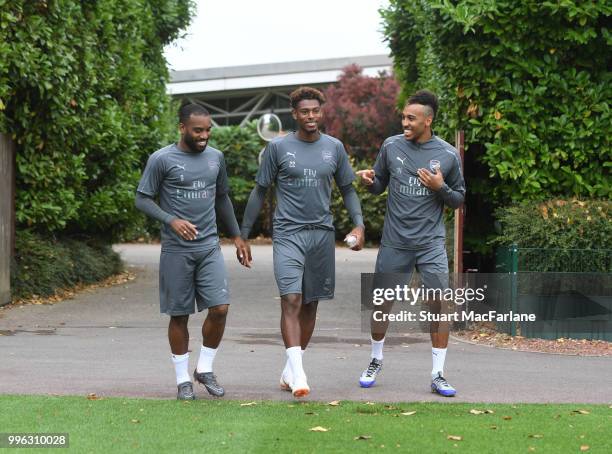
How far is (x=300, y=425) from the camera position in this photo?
617 cm

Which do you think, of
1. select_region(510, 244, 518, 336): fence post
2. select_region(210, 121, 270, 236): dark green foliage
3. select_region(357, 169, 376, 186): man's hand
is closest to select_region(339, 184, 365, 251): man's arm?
select_region(357, 169, 376, 186): man's hand

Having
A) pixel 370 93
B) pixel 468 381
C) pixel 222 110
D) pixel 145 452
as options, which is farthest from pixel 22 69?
pixel 222 110

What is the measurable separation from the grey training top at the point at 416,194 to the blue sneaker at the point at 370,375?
0.90m

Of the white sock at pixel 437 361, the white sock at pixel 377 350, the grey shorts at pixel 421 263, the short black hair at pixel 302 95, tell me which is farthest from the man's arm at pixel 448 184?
the white sock at pixel 377 350

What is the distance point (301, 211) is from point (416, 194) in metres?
0.88

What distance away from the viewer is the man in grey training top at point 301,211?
7270 millimetres

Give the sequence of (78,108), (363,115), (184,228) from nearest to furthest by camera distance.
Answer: (184,228), (78,108), (363,115)

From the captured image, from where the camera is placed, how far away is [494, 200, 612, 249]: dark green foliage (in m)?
10.8

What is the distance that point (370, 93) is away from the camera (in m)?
38.8

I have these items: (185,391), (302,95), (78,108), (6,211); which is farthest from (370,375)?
(78,108)

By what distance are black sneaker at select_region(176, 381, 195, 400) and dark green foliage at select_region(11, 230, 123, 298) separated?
7.09 metres

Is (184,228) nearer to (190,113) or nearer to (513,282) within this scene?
(190,113)

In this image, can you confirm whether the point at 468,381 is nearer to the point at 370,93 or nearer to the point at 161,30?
the point at 161,30

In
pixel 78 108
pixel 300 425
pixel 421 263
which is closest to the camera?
pixel 300 425
